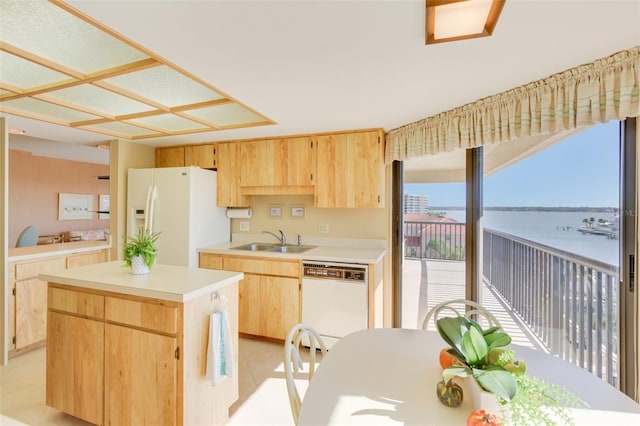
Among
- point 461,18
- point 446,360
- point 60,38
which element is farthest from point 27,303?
point 461,18

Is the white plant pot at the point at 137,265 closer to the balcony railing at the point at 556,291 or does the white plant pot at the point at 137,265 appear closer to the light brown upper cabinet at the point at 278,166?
the light brown upper cabinet at the point at 278,166

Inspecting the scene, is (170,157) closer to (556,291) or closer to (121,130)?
(121,130)

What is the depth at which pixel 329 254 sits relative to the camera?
2775mm

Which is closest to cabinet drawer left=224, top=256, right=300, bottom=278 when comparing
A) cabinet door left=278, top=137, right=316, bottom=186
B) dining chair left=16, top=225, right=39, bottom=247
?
cabinet door left=278, top=137, right=316, bottom=186

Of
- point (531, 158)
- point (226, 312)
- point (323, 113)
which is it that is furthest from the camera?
point (323, 113)

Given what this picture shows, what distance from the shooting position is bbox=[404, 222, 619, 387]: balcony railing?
167cm

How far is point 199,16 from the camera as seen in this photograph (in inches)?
44.7

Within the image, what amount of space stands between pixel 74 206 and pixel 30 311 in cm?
401

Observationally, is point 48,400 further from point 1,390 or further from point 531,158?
point 531,158

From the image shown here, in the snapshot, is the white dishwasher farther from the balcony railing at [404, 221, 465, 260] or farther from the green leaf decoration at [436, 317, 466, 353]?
the green leaf decoration at [436, 317, 466, 353]

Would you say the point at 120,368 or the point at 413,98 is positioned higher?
the point at 413,98

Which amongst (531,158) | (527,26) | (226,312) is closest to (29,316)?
(226,312)

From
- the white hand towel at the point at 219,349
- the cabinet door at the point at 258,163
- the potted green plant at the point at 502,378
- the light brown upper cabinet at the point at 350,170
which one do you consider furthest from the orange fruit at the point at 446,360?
the cabinet door at the point at 258,163

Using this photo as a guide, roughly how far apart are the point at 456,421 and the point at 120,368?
174 centimetres
